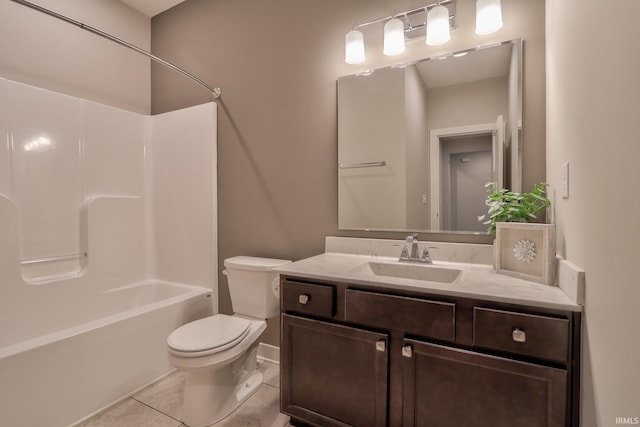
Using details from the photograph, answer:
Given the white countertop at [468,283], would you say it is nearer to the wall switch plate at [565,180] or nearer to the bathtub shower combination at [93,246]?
the wall switch plate at [565,180]

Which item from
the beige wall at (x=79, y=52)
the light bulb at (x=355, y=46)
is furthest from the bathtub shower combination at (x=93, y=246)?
the light bulb at (x=355, y=46)

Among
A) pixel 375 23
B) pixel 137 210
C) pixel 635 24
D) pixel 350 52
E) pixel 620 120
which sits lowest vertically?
pixel 137 210

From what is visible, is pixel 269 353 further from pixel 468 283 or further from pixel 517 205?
pixel 517 205

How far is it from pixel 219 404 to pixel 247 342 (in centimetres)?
35

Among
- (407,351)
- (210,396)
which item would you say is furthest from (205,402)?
(407,351)

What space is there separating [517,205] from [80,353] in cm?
234

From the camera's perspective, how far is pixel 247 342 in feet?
5.68

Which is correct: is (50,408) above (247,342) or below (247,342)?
below

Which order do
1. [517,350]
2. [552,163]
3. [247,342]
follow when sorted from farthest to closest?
[247,342]
[552,163]
[517,350]

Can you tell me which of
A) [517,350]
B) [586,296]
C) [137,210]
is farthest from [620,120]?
[137,210]

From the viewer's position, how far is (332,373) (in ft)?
4.41

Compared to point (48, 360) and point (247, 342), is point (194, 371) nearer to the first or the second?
point (247, 342)

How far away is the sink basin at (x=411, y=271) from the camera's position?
1468 millimetres

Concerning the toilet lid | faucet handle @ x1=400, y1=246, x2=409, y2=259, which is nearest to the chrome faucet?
faucet handle @ x1=400, y1=246, x2=409, y2=259
